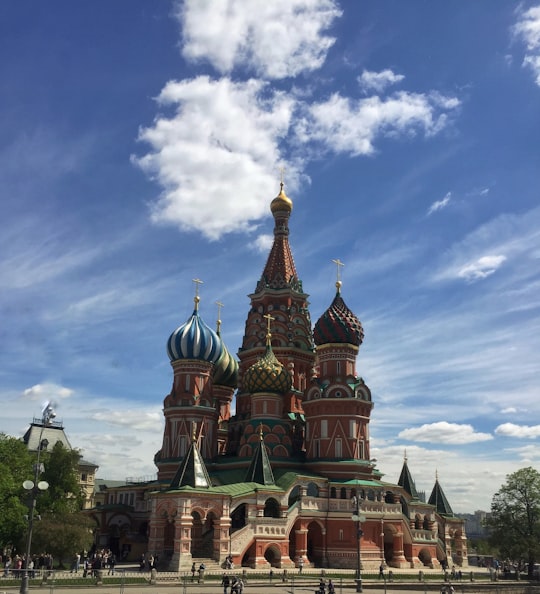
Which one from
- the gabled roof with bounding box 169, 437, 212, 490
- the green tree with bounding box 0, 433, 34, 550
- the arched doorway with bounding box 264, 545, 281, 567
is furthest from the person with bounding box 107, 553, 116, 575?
the arched doorway with bounding box 264, 545, 281, 567

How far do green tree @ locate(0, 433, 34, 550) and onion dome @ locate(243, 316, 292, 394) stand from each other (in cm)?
1844

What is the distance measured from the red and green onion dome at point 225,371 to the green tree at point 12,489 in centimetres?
2113

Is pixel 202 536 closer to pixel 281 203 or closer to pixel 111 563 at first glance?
pixel 111 563

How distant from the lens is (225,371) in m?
64.8

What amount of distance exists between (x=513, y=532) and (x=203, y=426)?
27.4 metres

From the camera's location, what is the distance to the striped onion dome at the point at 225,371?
64.2 metres

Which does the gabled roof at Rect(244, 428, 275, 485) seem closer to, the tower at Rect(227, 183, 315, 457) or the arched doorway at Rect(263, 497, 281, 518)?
the arched doorway at Rect(263, 497, 281, 518)

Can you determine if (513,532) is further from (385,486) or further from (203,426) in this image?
(203,426)

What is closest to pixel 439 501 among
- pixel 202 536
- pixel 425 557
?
pixel 425 557

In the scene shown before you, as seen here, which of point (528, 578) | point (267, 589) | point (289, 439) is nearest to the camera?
point (267, 589)

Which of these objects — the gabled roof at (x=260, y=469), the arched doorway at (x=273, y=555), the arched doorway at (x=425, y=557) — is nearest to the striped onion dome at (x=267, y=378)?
the gabled roof at (x=260, y=469)

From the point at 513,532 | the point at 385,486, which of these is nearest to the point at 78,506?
the point at 385,486

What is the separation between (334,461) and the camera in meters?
51.5

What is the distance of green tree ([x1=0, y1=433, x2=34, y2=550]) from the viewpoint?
4172 centimetres
